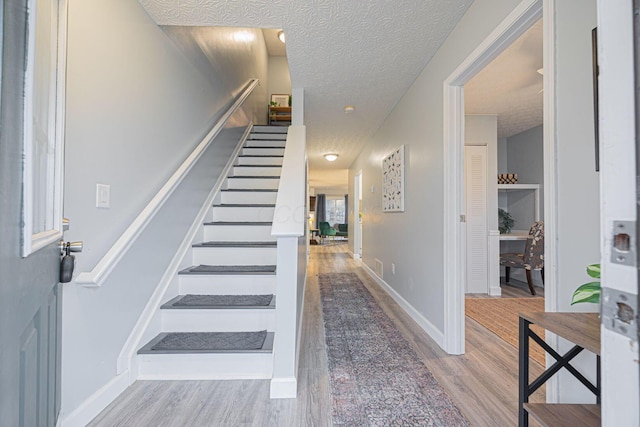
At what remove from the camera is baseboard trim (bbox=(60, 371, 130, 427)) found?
130cm

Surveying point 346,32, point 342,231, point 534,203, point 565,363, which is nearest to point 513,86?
point 346,32

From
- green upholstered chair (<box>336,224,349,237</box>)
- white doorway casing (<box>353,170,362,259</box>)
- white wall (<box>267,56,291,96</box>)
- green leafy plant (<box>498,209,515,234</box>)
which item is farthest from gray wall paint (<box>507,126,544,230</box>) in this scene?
green upholstered chair (<box>336,224,349,237</box>)

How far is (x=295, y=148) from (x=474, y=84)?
2.00 meters

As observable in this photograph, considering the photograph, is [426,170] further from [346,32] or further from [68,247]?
[68,247]

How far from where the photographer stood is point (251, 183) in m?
3.46

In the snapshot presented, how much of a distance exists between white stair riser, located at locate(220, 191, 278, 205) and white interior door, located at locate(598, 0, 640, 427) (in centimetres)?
292

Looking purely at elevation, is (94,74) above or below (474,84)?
below

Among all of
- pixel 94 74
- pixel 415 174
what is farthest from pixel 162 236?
pixel 415 174

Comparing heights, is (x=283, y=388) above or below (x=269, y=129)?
below

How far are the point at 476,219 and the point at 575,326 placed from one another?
318cm

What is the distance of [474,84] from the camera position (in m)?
3.00

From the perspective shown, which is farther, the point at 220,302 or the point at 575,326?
the point at 220,302

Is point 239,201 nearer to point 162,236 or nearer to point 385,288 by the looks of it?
point 162,236

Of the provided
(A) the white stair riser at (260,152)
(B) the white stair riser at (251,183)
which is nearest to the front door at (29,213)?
(B) the white stair riser at (251,183)
